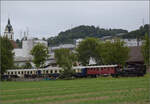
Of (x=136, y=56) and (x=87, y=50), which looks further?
(x=87, y=50)

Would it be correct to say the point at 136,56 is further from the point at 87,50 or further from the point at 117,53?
the point at 117,53

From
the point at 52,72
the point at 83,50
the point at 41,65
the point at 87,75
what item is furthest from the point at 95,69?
the point at 83,50

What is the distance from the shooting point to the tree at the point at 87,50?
225ft

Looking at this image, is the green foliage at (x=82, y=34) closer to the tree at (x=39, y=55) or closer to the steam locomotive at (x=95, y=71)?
the tree at (x=39, y=55)

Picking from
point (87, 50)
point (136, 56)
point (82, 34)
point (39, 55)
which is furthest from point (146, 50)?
point (82, 34)

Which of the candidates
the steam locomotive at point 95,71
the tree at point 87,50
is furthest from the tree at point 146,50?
the tree at point 87,50

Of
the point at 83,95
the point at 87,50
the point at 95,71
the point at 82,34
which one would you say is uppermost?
the point at 82,34

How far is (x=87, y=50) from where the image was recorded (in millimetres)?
68688

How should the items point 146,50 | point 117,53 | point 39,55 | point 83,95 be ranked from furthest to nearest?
point 39,55 < point 117,53 < point 146,50 < point 83,95

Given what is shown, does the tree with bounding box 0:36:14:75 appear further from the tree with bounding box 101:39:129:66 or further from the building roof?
the building roof

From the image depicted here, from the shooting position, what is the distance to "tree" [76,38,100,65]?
225 feet

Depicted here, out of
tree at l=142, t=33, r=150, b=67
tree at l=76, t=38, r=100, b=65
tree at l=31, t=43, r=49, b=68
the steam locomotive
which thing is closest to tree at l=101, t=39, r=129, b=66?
the steam locomotive

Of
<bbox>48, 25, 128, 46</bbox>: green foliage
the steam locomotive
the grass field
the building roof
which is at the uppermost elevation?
<bbox>48, 25, 128, 46</bbox>: green foliage

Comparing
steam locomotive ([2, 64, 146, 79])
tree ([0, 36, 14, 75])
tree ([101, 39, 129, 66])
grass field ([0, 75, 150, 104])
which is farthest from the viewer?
tree ([0, 36, 14, 75])
